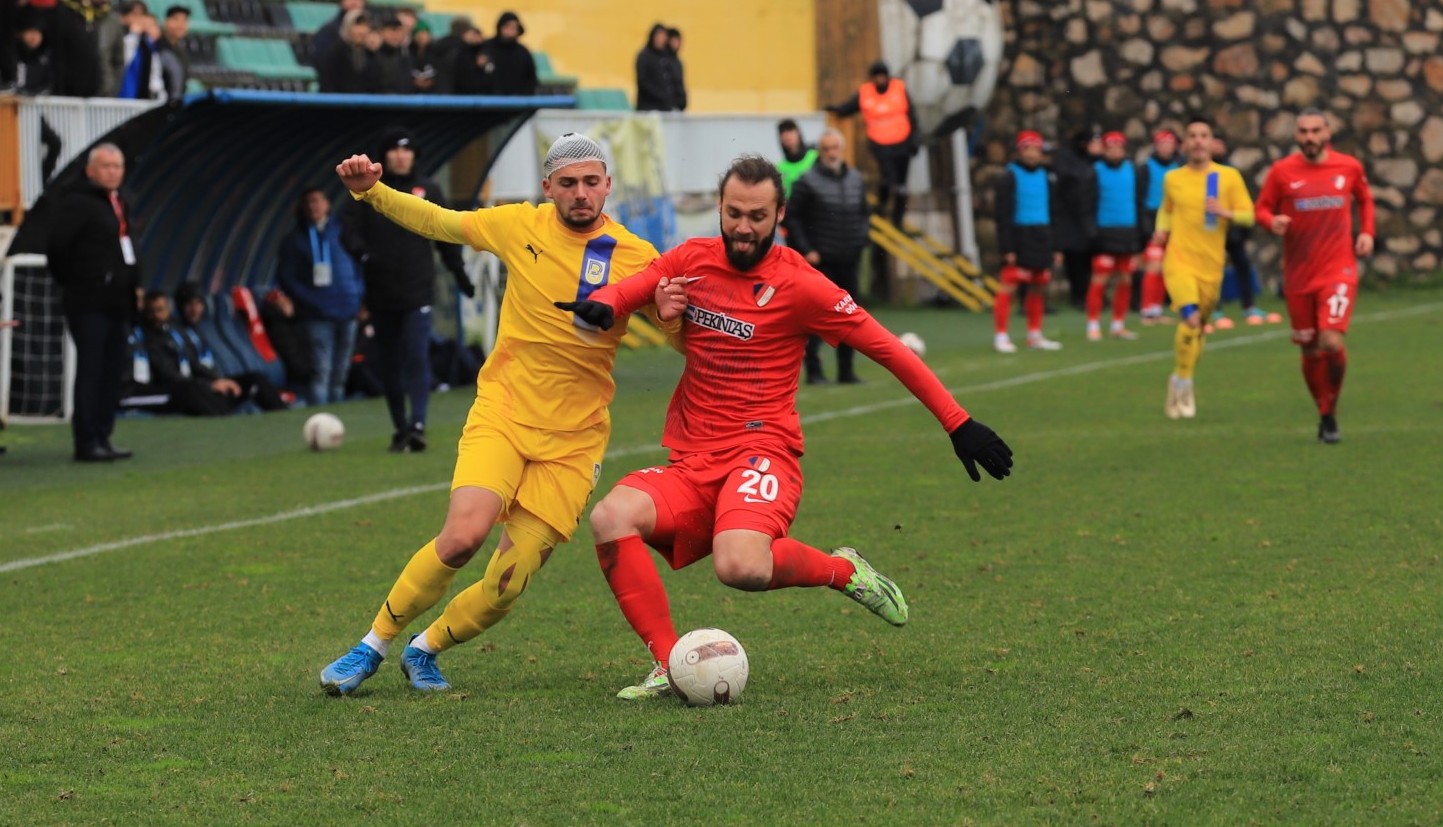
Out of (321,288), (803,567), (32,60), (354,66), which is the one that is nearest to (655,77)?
(354,66)

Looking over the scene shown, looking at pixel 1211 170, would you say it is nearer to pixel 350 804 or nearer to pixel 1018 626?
pixel 1018 626

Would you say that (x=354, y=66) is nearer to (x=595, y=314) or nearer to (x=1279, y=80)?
(x=595, y=314)

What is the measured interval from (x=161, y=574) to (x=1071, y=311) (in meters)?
19.8

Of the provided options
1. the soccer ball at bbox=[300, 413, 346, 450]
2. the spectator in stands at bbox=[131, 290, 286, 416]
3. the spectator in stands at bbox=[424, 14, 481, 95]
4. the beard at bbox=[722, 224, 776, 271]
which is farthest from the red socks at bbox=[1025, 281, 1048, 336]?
the beard at bbox=[722, 224, 776, 271]

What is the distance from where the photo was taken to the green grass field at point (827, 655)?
18.2 ft

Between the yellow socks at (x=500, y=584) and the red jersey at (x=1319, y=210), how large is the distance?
7.59m

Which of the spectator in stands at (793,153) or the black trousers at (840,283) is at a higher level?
the spectator in stands at (793,153)

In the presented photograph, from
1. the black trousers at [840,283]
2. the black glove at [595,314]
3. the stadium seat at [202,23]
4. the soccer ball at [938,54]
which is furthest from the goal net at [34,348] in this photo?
the soccer ball at [938,54]

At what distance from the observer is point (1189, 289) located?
51.4 feet

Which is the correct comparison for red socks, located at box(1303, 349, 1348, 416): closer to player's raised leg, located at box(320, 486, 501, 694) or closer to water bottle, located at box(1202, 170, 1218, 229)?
water bottle, located at box(1202, 170, 1218, 229)

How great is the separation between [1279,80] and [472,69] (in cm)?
1298

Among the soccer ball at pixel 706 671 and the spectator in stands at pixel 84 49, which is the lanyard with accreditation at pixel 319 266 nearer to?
the spectator in stands at pixel 84 49

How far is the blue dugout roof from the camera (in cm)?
1736

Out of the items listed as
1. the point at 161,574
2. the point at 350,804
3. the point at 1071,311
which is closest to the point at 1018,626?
the point at 350,804
